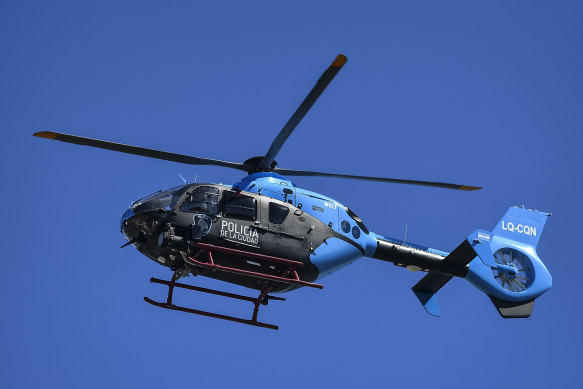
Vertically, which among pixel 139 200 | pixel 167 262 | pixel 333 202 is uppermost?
pixel 333 202

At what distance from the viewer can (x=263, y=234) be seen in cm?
1484

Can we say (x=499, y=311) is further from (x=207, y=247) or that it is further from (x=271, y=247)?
(x=207, y=247)

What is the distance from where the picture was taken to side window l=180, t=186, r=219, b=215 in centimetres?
1448

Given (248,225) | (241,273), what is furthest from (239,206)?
(241,273)

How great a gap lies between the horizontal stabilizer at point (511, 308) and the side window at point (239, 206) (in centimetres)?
661

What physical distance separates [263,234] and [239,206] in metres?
0.69

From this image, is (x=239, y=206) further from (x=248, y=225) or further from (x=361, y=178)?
(x=361, y=178)

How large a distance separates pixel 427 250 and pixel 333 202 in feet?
8.24

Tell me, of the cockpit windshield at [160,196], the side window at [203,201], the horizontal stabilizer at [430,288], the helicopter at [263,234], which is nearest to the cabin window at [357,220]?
the helicopter at [263,234]

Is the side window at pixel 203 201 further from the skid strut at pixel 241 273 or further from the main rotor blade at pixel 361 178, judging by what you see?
the main rotor blade at pixel 361 178

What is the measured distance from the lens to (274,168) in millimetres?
16594

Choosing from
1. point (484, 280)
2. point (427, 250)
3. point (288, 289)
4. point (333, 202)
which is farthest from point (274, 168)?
Result: point (484, 280)

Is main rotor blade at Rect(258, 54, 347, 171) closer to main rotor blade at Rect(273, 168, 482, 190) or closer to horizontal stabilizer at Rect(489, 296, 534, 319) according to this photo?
main rotor blade at Rect(273, 168, 482, 190)

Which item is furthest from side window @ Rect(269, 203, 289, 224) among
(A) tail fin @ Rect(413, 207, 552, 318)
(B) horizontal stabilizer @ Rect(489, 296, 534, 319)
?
(B) horizontal stabilizer @ Rect(489, 296, 534, 319)
